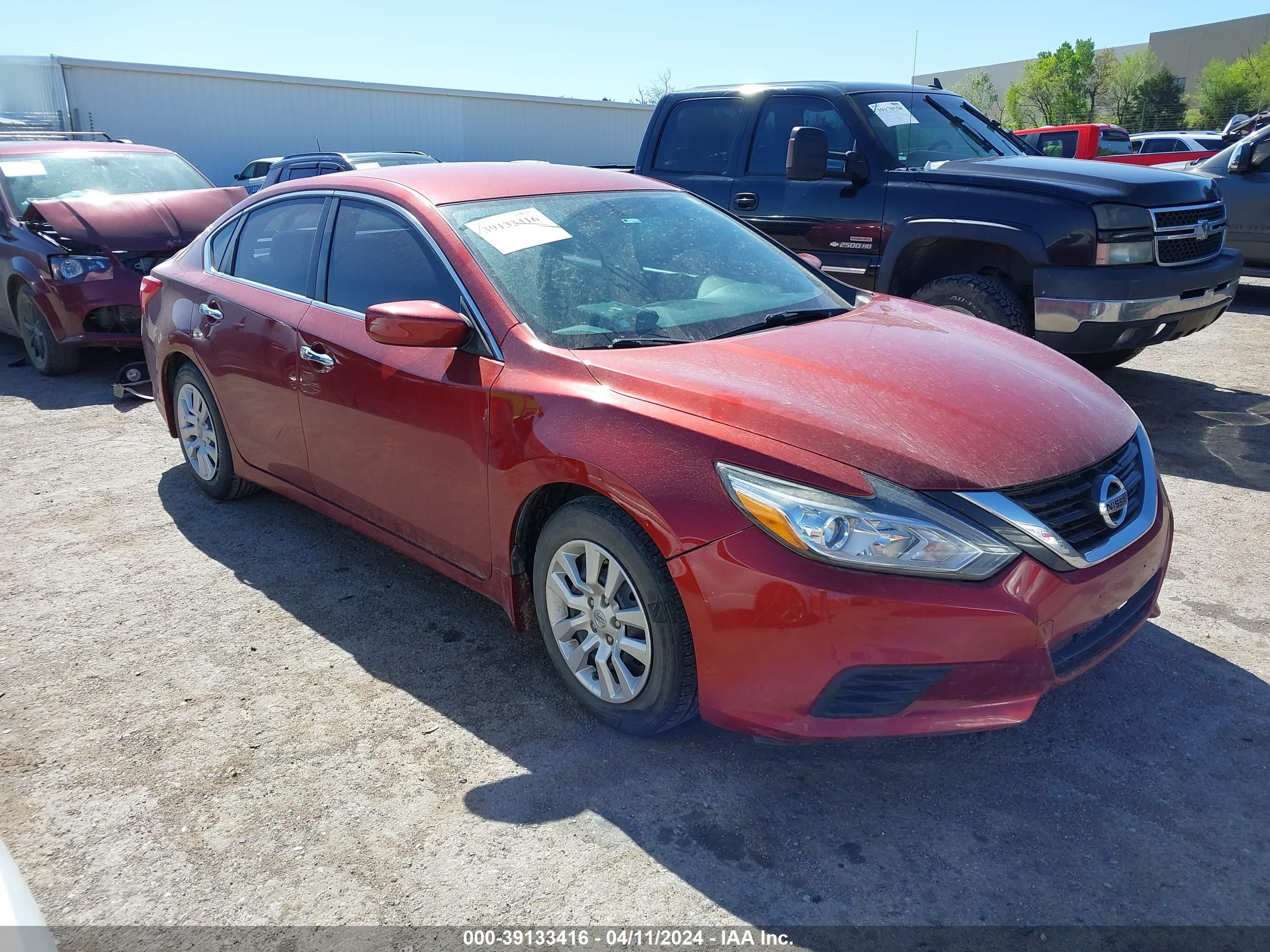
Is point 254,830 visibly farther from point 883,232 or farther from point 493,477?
point 883,232

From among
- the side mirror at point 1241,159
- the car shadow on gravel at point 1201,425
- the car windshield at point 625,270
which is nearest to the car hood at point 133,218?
the car windshield at point 625,270

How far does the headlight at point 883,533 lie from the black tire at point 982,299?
12.0ft

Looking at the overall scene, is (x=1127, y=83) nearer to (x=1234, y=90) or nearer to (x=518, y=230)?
(x=1234, y=90)

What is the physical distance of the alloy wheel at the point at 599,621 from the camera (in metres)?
2.83

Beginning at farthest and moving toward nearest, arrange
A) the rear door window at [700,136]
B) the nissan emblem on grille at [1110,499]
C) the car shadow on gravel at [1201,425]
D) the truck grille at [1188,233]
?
the rear door window at [700,136] < the truck grille at [1188,233] < the car shadow on gravel at [1201,425] < the nissan emblem on grille at [1110,499]

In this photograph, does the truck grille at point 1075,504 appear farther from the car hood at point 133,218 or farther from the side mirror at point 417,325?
the car hood at point 133,218

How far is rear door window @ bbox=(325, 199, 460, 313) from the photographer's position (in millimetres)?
3451

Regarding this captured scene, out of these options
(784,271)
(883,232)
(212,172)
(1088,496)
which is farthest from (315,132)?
(1088,496)

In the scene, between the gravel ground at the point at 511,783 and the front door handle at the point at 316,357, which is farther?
the front door handle at the point at 316,357

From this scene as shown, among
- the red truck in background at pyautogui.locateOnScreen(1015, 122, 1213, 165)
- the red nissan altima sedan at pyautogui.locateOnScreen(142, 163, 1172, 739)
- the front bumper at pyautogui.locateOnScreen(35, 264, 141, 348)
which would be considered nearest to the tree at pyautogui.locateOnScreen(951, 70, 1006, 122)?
the red truck in background at pyautogui.locateOnScreen(1015, 122, 1213, 165)

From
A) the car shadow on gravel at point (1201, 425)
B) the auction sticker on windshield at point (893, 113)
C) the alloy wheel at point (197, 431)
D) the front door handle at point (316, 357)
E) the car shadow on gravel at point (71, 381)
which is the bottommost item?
the car shadow on gravel at point (71, 381)

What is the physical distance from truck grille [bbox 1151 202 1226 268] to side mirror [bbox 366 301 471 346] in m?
4.44

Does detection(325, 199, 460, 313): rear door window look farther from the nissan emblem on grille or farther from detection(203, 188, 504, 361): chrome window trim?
the nissan emblem on grille

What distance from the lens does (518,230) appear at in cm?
352
